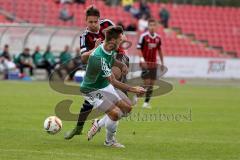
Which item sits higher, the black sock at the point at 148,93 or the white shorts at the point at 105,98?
the white shorts at the point at 105,98

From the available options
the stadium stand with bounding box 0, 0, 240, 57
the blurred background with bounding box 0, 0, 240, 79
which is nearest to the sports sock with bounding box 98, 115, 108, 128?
the blurred background with bounding box 0, 0, 240, 79

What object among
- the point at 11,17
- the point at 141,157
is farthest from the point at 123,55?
the point at 11,17

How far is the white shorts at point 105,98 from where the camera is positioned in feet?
37.9

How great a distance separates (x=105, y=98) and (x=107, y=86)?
229 millimetres

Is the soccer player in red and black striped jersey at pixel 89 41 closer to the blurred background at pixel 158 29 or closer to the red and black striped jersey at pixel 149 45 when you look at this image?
the red and black striped jersey at pixel 149 45

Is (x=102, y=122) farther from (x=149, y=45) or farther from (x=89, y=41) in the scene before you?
(x=149, y=45)

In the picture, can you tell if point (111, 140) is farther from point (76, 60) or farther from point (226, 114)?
point (76, 60)

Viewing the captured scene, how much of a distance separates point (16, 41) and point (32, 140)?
2257cm

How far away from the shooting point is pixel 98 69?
11453mm

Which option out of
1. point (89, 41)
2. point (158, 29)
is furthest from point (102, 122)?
point (158, 29)

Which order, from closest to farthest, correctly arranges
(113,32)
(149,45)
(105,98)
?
(113,32) < (105,98) < (149,45)

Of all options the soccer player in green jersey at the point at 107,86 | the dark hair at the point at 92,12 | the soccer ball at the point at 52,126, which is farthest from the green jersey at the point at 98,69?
the dark hair at the point at 92,12

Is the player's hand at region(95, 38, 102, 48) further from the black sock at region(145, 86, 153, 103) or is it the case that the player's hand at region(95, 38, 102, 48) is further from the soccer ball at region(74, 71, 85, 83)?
the soccer ball at region(74, 71, 85, 83)

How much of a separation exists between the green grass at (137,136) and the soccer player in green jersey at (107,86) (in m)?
0.43
